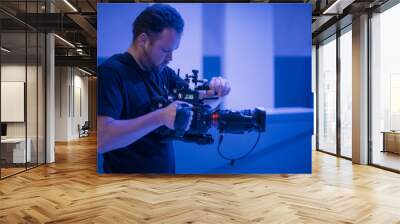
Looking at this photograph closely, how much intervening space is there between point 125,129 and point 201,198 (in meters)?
2.23

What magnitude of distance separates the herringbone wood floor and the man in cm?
47

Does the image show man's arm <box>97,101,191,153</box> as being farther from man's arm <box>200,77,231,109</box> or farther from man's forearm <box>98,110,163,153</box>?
man's arm <box>200,77,231,109</box>

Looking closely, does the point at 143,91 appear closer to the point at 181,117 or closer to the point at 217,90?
the point at 181,117

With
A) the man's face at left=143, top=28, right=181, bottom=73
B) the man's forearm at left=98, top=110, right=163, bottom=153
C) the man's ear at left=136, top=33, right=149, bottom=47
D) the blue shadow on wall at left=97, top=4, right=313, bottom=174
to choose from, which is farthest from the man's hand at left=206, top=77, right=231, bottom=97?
the man's ear at left=136, top=33, right=149, bottom=47

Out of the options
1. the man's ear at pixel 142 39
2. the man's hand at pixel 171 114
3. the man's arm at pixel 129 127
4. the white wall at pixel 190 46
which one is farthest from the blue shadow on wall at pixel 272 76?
the man's arm at pixel 129 127

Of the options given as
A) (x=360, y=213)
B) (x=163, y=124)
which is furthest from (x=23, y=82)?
(x=360, y=213)

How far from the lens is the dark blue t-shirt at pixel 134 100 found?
20.7ft

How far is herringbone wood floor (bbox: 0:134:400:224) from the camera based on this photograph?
12.9ft

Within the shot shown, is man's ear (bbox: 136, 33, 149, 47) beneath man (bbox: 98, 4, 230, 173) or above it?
above

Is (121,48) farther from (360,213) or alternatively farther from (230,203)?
(360,213)

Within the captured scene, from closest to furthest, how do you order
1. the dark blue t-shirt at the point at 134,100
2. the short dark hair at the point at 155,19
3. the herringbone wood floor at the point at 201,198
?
1. the herringbone wood floor at the point at 201,198
2. the dark blue t-shirt at the point at 134,100
3. the short dark hair at the point at 155,19

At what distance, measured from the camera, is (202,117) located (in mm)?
6398

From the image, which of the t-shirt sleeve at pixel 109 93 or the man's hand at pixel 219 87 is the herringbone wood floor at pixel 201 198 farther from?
the man's hand at pixel 219 87

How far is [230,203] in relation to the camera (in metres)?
4.55
